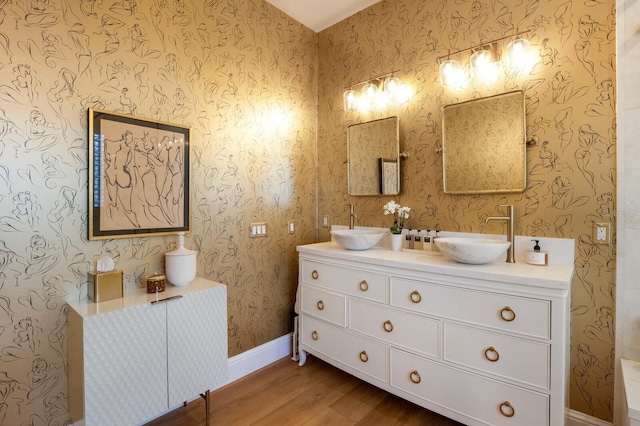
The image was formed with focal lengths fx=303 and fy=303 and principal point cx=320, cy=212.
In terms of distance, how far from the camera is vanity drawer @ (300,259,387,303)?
2.01 meters

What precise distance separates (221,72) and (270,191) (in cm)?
100

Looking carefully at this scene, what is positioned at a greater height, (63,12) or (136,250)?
(63,12)

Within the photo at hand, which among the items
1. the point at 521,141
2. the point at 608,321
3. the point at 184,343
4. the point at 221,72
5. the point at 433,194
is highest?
the point at 221,72

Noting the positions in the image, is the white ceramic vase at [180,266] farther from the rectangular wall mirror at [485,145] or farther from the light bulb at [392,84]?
the light bulb at [392,84]

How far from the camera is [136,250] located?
1.89 m

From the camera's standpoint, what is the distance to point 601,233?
5.50ft

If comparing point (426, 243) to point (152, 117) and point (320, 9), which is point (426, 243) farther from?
point (320, 9)

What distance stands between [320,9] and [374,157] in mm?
1436

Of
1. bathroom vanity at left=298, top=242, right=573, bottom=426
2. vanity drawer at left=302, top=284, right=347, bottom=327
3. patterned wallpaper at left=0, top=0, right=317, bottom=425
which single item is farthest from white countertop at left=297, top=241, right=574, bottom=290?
patterned wallpaper at left=0, top=0, right=317, bottom=425

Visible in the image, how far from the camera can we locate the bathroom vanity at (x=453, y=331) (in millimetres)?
1427

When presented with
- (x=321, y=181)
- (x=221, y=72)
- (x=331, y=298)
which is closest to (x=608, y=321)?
(x=331, y=298)

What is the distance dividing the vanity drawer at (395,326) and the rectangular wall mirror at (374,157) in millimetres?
1000

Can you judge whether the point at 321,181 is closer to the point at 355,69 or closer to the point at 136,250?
the point at 355,69

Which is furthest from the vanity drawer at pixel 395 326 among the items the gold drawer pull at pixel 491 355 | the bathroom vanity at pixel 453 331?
the gold drawer pull at pixel 491 355
